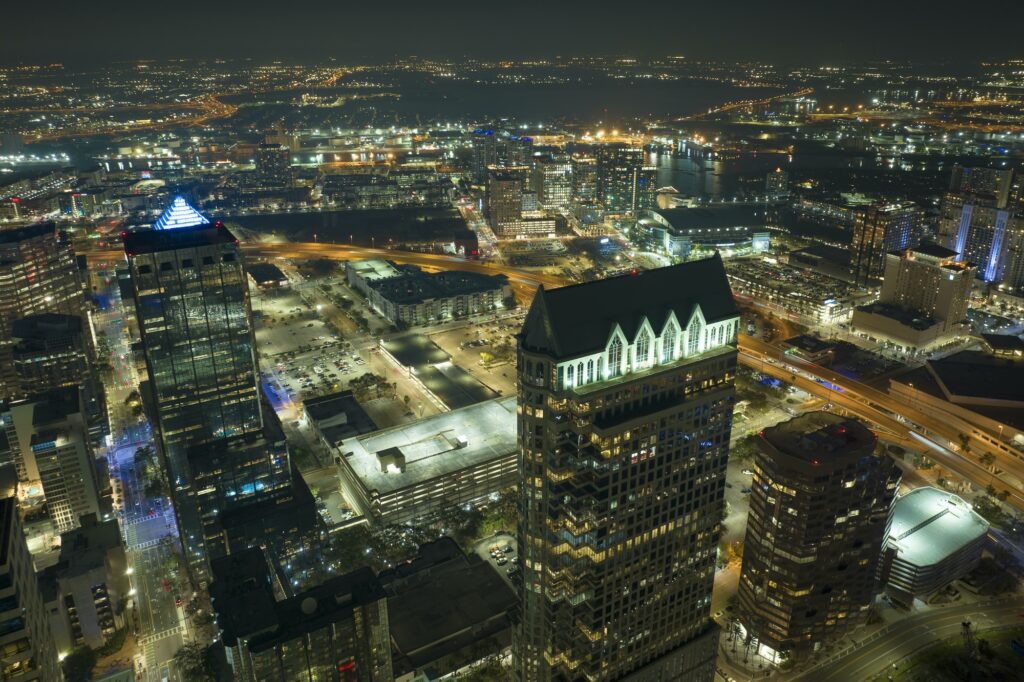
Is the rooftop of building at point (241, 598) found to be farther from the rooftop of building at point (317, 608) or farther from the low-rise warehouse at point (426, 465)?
the low-rise warehouse at point (426, 465)

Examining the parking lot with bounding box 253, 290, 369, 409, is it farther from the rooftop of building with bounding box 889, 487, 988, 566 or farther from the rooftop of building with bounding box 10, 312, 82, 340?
the rooftop of building with bounding box 889, 487, 988, 566

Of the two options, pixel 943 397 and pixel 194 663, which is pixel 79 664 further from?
pixel 943 397

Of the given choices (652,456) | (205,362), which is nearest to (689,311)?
(652,456)

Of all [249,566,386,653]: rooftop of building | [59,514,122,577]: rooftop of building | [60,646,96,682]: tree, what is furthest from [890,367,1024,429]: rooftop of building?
[60,646,96,682]: tree

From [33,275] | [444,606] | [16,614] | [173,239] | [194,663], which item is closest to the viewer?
[16,614]

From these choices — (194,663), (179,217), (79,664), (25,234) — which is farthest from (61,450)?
(25,234)
